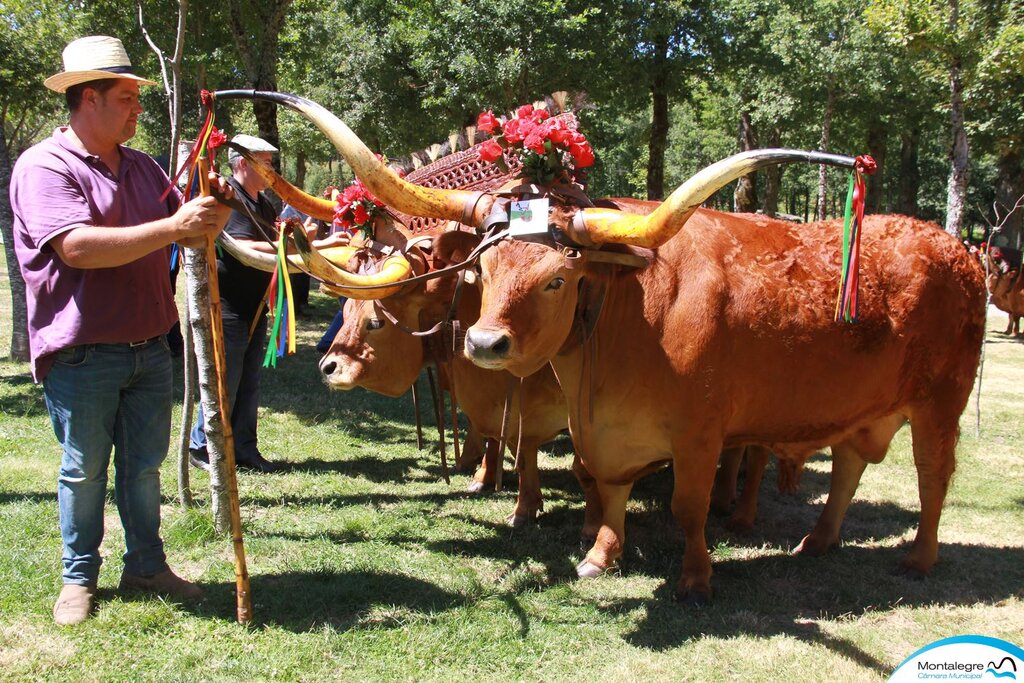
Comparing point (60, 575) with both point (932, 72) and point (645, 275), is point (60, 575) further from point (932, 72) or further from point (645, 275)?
point (932, 72)

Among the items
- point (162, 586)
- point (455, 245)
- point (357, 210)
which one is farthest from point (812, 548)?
point (162, 586)

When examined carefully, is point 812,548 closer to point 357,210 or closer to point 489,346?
point 489,346

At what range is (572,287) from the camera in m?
4.04

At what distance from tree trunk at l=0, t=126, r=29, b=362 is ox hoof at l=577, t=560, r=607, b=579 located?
6.95 m

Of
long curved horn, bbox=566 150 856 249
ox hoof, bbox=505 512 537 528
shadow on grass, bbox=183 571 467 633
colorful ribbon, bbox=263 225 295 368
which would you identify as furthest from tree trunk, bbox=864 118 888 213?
colorful ribbon, bbox=263 225 295 368

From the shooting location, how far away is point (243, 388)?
260 inches

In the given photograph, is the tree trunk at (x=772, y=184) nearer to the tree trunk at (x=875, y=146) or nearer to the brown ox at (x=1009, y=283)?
the tree trunk at (x=875, y=146)

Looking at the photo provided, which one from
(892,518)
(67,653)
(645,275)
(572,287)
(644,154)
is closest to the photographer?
(67,653)

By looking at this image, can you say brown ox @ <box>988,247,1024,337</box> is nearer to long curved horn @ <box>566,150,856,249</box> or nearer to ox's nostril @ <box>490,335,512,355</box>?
long curved horn @ <box>566,150,856,249</box>

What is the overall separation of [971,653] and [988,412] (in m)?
7.98

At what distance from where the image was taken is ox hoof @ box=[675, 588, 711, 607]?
4.39 meters

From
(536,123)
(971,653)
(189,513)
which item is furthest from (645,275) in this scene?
(189,513)

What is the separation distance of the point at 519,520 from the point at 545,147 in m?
2.62

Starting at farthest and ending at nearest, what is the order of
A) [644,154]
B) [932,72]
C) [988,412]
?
[644,154] < [932,72] < [988,412]
